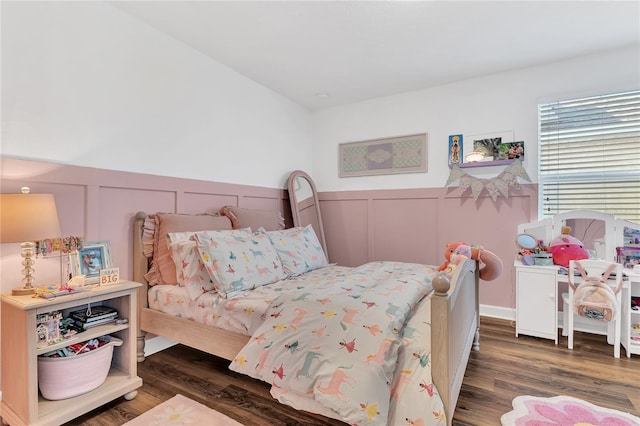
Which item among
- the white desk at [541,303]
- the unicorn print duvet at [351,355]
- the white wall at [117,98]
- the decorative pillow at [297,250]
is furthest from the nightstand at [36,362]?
the white desk at [541,303]

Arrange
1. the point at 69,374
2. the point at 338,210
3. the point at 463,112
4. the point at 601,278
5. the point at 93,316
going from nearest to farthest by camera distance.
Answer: the point at 69,374 → the point at 93,316 → the point at 601,278 → the point at 463,112 → the point at 338,210

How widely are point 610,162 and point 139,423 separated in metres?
4.07

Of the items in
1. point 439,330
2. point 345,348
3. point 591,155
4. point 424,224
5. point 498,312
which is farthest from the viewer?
point 424,224

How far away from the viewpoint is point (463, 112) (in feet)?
11.3

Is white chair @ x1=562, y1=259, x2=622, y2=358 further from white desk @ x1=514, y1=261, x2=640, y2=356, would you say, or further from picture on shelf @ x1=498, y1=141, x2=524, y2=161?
picture on shelf @ x1=498, y1=141, x2=524, y2=161

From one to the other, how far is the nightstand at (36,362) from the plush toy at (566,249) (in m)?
3.30

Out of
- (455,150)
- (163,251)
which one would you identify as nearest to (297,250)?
(163,251)

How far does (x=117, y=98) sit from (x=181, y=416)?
6.92ft

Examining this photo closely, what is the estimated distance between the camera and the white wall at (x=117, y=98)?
183 centimetres

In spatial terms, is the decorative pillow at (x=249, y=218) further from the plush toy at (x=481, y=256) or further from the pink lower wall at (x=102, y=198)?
the plush toy at (x=481, y=256)

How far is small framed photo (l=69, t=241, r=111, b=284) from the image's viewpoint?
6.05 ft

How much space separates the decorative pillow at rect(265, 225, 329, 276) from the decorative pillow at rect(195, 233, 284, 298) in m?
0.18

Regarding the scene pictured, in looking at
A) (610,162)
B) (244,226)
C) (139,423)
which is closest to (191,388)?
(139,423)

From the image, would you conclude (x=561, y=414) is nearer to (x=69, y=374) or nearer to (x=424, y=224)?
(x=424, y=224)
